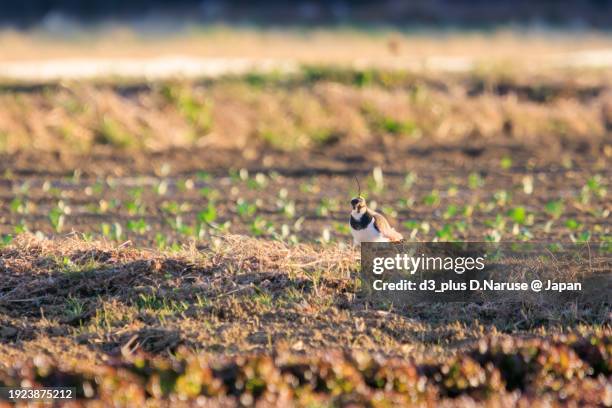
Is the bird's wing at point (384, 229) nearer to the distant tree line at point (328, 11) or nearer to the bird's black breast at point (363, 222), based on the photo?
the bird's black breast at point (363, 222)

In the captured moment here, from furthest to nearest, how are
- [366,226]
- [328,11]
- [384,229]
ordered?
1. [328,11]
2. [384,229]
3. [366,226]

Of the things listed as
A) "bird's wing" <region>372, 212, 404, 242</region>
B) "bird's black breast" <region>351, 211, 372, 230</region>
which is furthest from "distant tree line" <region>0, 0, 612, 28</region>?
"bird's black breast" <region>351, 211, 372, 230</region>

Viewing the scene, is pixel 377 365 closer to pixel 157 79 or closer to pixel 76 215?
pixel 76 215

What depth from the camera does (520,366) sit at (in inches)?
245

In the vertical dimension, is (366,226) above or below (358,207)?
below

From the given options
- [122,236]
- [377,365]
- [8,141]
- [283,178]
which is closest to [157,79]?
[8,141]

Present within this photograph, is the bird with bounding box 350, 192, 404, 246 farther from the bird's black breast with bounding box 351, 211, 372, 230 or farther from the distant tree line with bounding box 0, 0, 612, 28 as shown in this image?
the distant tree line with bounding box 0, 0, 612, 28

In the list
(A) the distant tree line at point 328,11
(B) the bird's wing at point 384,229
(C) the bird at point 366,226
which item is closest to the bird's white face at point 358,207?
(C) the bird at point 366,226

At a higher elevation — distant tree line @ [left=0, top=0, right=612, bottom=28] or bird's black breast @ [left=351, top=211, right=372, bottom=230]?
distant tree line @ [left=0, top=0, right=612, bottom=28]

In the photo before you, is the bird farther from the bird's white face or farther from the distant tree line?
the distant tree line

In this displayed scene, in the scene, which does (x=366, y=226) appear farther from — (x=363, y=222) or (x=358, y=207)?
(x=358, y=207)

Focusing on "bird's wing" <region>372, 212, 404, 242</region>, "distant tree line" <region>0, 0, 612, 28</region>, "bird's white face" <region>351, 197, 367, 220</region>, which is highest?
"distant tree line" <region>0, 0, 612, 28</region>

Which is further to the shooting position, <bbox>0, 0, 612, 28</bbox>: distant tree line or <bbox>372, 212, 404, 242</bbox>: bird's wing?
<bbox>0, 0, 612, 28</bbox>: distant tree line

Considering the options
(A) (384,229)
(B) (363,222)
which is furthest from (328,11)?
(B) (363,222)
